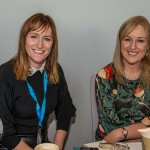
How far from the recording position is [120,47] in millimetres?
2023

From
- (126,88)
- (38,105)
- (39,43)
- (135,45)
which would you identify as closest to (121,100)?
(126,88)

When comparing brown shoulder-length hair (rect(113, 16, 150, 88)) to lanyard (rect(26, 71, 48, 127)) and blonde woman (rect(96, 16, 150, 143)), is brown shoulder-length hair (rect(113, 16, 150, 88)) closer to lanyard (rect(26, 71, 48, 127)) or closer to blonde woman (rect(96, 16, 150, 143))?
blonde woman (rect(96, 16, 150, 143))

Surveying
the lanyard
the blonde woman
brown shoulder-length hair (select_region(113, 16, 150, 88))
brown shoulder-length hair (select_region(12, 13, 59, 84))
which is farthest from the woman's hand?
brown shoulder-length hair (select_region(12, 13, 59, 84))

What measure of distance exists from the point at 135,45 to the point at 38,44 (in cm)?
67

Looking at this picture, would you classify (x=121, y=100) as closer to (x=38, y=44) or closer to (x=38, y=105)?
(x=38, y=105)

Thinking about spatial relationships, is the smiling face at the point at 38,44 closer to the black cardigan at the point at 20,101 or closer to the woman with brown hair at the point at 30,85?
the woman with brown hair at the point at 30,85

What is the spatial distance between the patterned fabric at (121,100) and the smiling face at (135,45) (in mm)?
168

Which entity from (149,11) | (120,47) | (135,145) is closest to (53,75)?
(120,47)

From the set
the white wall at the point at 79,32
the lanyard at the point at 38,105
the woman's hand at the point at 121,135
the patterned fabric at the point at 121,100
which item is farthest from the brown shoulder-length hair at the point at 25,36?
the woman's hand at the point at 121,135

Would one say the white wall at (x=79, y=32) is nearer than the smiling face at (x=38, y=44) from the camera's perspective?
No

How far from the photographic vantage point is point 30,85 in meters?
1.83

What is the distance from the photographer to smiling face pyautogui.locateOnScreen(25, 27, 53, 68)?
1.80 meters

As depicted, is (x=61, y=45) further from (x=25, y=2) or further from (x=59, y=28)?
(x=25, y=2)

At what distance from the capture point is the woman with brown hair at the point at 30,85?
175cm
